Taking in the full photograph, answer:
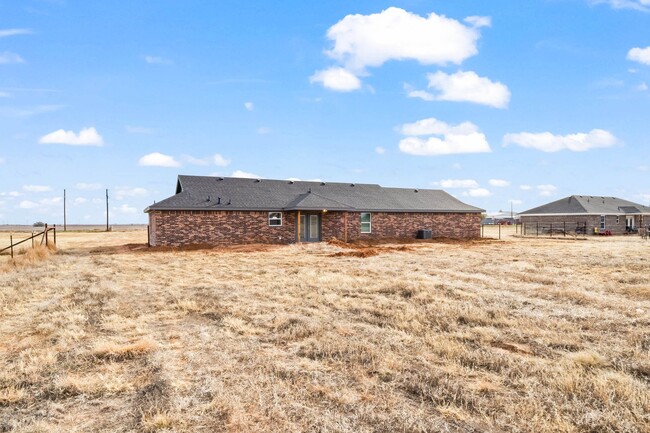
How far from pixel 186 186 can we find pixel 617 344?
26.8 metres

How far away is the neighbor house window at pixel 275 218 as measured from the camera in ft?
97.2

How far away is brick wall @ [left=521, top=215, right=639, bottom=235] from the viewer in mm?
46875

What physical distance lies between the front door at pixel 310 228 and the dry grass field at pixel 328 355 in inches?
671

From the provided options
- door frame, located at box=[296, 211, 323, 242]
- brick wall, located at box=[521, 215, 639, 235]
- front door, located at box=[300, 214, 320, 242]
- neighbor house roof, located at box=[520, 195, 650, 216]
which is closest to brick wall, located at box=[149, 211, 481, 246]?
door frame, located at box=[296, 211, 323, 242]

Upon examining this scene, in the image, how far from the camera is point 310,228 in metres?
31.1

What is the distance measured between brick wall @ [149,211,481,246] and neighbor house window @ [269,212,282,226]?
28 cm

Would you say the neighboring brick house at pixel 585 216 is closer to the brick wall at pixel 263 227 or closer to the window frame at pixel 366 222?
the brick wall at pixel 263 227

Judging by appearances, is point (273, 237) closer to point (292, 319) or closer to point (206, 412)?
point (292, 319)

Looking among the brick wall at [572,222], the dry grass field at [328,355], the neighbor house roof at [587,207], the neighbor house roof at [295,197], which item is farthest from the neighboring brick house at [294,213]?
the neighbor house roof at [587,207]

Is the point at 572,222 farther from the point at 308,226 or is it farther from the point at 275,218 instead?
the point at 275,218

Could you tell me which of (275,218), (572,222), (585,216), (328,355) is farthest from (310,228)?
(585,216)

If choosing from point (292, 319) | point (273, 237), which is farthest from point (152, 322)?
point (273, 237)

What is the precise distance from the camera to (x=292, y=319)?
877 cm

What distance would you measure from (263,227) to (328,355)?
23127 millimetres
